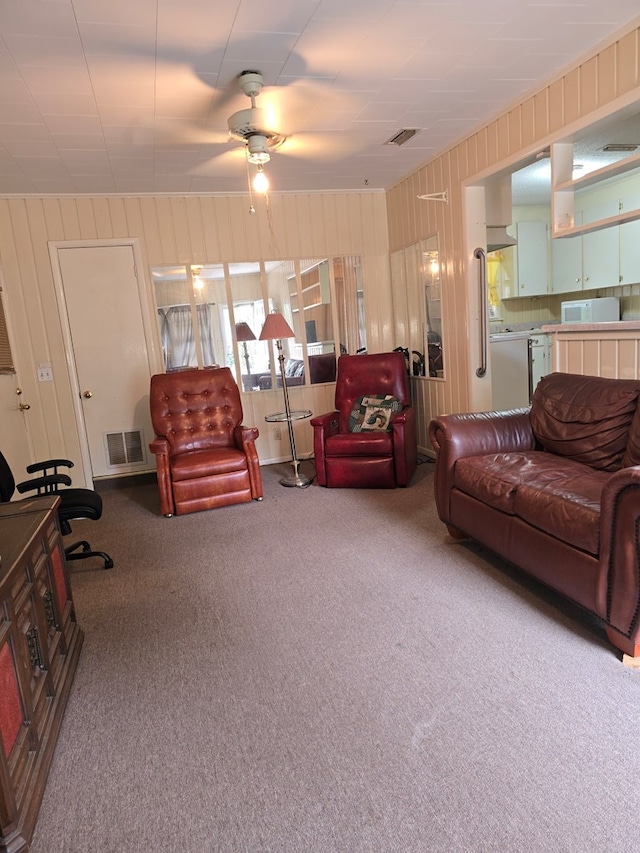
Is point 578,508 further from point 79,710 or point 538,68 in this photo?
point 538,68

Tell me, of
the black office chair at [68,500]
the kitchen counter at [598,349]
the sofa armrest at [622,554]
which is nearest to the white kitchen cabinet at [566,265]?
the kitchen counter at [598,349]

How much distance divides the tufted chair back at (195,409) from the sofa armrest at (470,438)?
78.6 inches

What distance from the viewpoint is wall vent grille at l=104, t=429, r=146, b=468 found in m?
4.88

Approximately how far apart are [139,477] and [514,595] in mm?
3630

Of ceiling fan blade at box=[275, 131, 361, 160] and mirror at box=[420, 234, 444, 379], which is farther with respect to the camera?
mirror at box=[420, 234, 444, 379]

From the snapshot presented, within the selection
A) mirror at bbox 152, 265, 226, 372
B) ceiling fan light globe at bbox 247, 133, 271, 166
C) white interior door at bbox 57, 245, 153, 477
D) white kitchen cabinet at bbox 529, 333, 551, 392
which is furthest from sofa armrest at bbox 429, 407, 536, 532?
white kitchen cabinet at bbox 529, 333, 551, 392

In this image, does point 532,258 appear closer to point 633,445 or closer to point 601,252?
point 601,252

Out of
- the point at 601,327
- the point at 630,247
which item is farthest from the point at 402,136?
the point at 630,247

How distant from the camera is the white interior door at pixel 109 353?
4.65 meters

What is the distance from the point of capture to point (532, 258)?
258 inches

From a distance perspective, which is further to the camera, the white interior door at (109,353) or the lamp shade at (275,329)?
the white interior door at (109,353)

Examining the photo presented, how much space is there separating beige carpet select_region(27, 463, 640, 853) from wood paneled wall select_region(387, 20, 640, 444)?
6.68 feet

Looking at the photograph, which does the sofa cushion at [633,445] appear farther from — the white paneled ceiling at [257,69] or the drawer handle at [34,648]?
the drawer handle at [34,648]

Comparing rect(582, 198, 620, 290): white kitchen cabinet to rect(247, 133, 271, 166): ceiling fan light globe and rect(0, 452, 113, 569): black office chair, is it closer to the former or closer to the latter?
rect(247, 133, 271, 166): ceiling fan light globe
